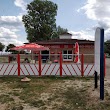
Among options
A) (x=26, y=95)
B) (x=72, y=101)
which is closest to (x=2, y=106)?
(x=26, y=95)

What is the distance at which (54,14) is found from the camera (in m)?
49.8

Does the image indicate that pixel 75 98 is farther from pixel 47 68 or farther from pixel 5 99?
pixel 47 68

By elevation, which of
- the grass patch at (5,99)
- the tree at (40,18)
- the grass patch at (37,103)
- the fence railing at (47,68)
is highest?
the tree at (40,18)

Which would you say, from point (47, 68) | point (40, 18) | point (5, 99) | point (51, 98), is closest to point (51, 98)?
point (51, 98)

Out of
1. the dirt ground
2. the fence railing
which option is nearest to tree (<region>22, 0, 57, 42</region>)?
the fence railing

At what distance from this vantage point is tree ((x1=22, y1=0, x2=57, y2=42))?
4826cm

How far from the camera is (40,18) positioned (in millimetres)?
49125

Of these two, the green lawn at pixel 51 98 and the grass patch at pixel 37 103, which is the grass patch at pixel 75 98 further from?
the grass patch at pixel 37 103

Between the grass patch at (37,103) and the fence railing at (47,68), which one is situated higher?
the fence railing at (47,68)

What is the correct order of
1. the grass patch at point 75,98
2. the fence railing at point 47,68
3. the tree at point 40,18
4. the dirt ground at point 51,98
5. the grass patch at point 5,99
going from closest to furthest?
the dirt ground at point 51,98
the grass patch at point 75,98
the grass patch at point 5,99
the fence railing at point 47,68
the tree at point 40,18

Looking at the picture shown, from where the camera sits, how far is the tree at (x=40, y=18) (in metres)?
48.3

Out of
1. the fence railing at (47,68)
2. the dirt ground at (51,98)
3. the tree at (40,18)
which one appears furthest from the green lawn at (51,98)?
the tree at (40,18)

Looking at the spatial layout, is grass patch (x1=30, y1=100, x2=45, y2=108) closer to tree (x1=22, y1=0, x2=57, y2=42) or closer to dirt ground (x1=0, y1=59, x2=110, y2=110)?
dirt ground (x1=0, y1=59, x2=110, y2=110)

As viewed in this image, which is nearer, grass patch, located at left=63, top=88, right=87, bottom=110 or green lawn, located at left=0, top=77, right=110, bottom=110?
green lawn, located at left=0, top=77, right=110, bottom=110
